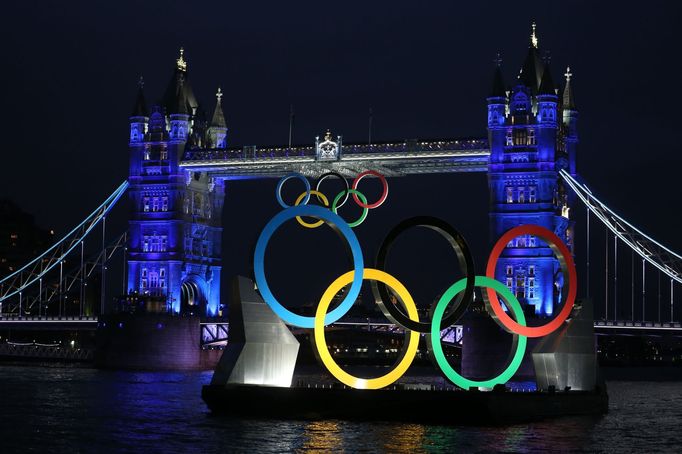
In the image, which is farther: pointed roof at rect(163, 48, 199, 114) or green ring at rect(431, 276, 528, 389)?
pointed roof at rect(163, 48, 199, 114)

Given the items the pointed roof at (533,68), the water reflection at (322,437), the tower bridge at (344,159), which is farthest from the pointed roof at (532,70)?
the water reflection at (322,437)

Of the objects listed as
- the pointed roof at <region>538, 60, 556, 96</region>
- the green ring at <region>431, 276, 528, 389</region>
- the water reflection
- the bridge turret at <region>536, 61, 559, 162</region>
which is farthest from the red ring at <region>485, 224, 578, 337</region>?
the pointed roof at <region>538, 60, 556, 96</region>

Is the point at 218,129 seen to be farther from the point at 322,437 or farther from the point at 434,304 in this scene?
the point at 322,437

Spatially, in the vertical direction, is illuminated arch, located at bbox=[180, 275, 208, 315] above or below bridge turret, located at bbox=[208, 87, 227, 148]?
below

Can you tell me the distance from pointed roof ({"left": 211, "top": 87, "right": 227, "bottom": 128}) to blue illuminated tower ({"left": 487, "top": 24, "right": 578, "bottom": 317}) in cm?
2424

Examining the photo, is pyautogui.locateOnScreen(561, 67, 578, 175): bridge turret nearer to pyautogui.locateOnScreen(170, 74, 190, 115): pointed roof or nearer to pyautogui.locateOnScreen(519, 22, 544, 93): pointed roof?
pyautogui.locateOnScreen(519, 22, 544, 93): pointed roof

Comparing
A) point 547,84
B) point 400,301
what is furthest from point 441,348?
point 547,84

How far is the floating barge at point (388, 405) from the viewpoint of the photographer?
183 ft

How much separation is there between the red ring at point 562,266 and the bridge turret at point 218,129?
59203mm

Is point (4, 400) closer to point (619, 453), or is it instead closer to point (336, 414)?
point (336, 414)

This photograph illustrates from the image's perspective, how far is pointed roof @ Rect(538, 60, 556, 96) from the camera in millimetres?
101000

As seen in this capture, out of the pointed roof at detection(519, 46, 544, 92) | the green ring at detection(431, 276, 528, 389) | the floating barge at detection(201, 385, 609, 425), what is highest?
the pointed roof at detection(519, 46, 544, 92)

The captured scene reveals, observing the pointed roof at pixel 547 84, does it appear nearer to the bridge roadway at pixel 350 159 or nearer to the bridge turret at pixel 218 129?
the bridge roadway at pixel 350 159

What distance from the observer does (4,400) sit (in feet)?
227
